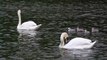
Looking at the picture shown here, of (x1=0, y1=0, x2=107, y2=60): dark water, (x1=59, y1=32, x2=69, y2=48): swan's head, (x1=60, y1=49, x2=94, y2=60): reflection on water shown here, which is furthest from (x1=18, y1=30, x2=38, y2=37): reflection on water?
(x1=60, y1=49, x2=94, y2=60): reflection on water

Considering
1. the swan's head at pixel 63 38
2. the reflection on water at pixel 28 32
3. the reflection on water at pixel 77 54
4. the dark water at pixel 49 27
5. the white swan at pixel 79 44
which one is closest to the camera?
the reflection on water at pixel 77 54

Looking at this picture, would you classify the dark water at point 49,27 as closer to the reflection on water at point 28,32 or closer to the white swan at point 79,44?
the reflection on water at point 28,32

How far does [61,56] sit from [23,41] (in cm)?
401

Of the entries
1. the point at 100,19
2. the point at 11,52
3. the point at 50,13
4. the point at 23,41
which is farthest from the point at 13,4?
the point at 11,52

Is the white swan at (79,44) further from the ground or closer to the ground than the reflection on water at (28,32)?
further from the ground

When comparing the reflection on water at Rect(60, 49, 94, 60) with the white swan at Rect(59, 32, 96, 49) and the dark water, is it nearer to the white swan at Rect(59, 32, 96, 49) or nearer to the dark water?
the dark water

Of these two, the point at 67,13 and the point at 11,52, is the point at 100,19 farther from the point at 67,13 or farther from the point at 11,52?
the point at 11,52

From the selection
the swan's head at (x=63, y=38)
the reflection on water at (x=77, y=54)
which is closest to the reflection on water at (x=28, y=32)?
the swan's head at (x=63, y=38)

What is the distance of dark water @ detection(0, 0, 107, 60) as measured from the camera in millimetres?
20953

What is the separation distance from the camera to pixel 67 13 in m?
35.2

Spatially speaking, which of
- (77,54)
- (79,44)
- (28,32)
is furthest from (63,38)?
(28,32)

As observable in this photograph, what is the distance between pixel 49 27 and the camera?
28266 millimetres

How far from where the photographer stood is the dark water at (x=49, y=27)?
2095cm

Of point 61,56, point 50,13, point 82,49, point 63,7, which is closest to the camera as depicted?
point 61,56
